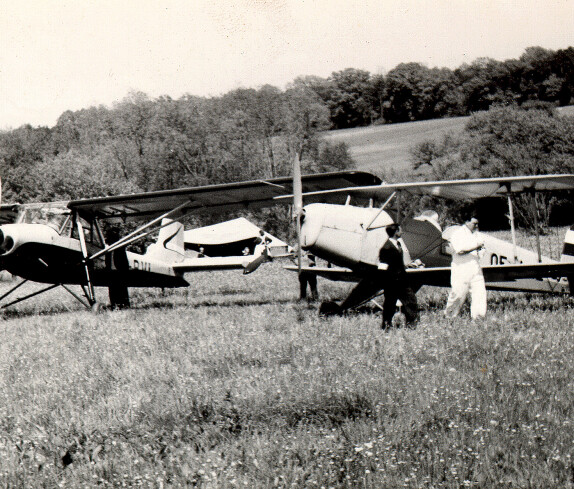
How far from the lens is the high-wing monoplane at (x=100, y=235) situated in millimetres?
12281

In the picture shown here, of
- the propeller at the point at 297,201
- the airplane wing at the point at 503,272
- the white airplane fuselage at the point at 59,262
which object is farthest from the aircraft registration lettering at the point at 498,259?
the white airplane fuselage at the point at 59,262

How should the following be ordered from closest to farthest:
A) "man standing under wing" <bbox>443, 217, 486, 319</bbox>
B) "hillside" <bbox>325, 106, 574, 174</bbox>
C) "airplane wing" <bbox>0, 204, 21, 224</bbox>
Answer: "man standing under wing" <bbox>443, 217, 486, 319</bbox>
"airplane wing" <bbox>0, 204, 21, 224</bbox>
"hillside" <bbox>325, 106, 574, 174</bbox>

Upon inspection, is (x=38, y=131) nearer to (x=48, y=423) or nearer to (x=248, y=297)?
(x=248, y=297)

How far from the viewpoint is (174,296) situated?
54.7ft

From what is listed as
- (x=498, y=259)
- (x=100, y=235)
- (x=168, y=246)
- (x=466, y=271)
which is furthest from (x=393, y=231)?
(x=168, y=246)

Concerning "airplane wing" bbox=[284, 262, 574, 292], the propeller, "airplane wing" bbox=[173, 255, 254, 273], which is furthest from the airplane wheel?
"airplane wing" bbox=[173, 255, 254, 273]

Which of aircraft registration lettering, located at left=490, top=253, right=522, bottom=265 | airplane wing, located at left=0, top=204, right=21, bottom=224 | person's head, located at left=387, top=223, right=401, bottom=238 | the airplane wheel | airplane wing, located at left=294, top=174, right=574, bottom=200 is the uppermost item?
airplane wing, located at left=0, top=204, right=21, bottom=224

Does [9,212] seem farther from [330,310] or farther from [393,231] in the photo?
[393,231]

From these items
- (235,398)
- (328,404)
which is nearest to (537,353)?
(328,404)

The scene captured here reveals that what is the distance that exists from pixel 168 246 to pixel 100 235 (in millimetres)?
2007

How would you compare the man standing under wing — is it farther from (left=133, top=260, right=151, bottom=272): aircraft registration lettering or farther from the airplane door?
(left=133, top=260, right=151, bottom=272): aircraft registration lettering

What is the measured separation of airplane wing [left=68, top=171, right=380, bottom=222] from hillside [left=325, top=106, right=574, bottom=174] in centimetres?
4460

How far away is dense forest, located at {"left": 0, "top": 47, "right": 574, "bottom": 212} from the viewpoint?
51812 mm

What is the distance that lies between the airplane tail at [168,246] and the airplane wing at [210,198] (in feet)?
3.03
